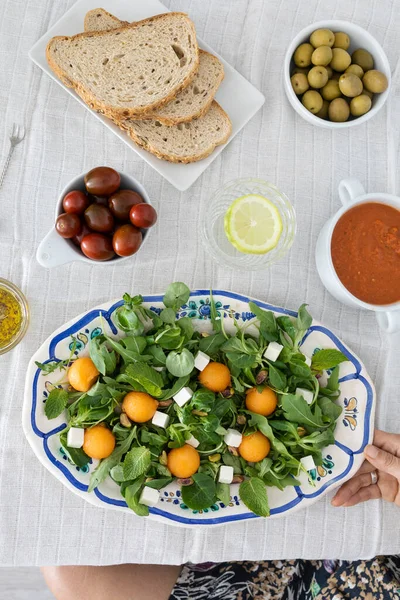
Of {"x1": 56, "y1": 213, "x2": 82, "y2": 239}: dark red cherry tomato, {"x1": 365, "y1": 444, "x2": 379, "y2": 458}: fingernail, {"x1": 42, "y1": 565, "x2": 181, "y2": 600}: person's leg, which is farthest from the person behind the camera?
{"x1": 42, "y1": 565, "x2": 181, "y2": 600}: person's leg

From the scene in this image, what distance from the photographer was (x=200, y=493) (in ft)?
3.23

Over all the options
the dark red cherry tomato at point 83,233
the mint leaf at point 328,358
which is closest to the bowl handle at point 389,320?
the mint leaf at point 328,358

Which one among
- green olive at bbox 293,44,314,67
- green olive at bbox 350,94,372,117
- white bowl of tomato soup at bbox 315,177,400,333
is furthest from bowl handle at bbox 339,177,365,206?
green olive at bbox 293,44,314,67

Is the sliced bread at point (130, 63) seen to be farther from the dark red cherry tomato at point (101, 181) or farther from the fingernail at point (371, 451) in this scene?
the fingernail at point (371, 451)

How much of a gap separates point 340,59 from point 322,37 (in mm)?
51

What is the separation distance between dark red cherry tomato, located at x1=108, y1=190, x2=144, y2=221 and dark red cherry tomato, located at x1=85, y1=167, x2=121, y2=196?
0.02 metres

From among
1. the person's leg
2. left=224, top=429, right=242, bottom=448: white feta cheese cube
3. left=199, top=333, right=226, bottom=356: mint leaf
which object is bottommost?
the person's leg

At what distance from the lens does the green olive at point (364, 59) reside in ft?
3.52

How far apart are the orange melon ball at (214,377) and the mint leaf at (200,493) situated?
16cm

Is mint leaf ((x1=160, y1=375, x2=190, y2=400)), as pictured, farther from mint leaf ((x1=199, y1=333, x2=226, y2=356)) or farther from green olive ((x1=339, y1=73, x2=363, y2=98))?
green olive ((x1=339, y1=73, x2=363, y2=98))

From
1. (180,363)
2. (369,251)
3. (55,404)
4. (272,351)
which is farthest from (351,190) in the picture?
(55,404)

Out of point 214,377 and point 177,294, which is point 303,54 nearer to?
point 177,294

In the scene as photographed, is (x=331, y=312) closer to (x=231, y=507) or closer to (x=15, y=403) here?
(x=231, y=507)

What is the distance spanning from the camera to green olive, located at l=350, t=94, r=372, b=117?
105 cm
